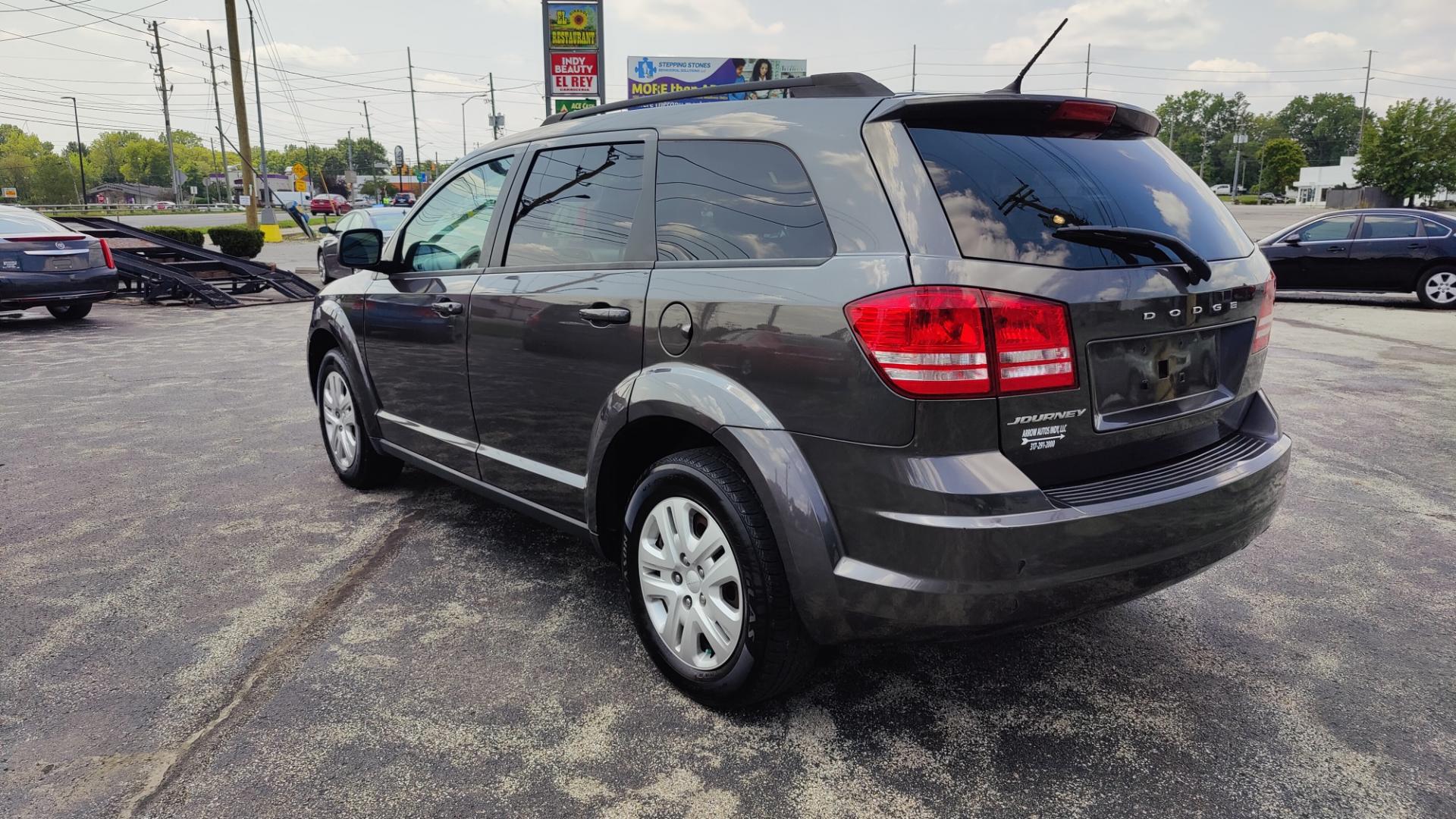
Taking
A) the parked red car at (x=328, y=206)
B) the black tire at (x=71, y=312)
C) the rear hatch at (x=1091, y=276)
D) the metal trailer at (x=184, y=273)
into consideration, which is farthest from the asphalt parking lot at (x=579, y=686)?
the parked red car at (x=328, y=206)

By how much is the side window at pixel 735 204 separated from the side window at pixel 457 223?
3.57ft

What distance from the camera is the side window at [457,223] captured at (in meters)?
3.79

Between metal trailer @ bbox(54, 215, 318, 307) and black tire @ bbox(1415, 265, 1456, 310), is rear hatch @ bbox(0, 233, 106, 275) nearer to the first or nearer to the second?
metal trailer @ bbox(54, 215, 318, 307)

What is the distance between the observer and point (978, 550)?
85.0 inches

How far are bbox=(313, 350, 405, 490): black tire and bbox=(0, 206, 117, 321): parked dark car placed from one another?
8903 millimetres

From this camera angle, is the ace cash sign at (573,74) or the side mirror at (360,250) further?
the ace cash sign at (573,74)

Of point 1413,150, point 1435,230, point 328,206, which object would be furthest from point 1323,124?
point 1435,230

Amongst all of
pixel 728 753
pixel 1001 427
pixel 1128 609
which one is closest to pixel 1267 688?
pixel 1128 609

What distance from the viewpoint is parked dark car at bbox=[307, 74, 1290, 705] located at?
2.19 m

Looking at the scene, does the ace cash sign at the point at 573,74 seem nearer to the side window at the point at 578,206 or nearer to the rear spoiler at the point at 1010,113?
the side window at the point at 578,206

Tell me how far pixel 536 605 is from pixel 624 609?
1.12 ft

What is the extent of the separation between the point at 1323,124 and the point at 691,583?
17358 cm

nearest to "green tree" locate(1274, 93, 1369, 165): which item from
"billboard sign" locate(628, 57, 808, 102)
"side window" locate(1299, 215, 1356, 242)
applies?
"billboard sign" locate(628, 57, 808, 102)

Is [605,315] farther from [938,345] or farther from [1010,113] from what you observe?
[1010,113]
